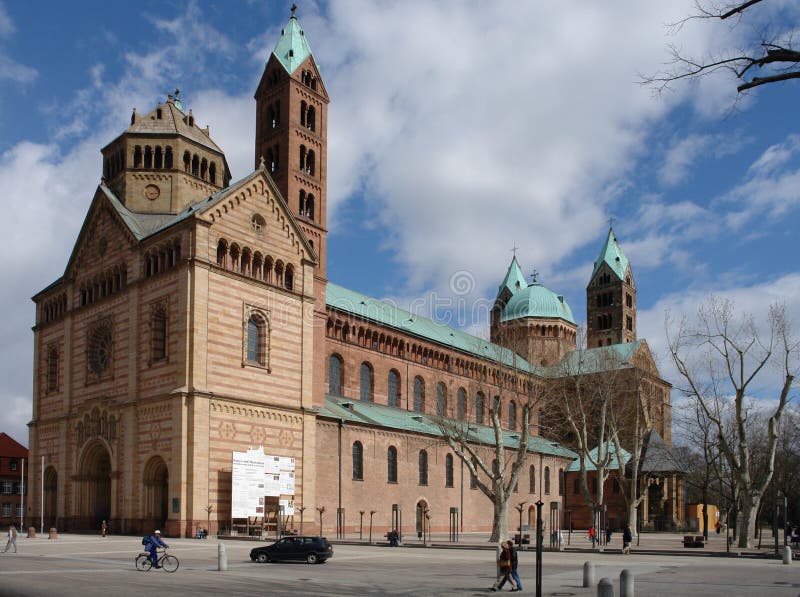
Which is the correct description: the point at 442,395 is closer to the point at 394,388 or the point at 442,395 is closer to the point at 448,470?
the point at 394,388

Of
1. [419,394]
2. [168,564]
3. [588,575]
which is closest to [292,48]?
[419,394]

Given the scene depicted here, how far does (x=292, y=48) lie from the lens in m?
63.3

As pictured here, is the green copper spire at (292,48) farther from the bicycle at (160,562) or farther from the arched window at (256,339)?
the bicycle at (160,562)

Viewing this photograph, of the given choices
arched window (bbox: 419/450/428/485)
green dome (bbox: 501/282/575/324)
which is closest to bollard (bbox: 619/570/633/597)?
arched window (bbox: 419/450/428/485)

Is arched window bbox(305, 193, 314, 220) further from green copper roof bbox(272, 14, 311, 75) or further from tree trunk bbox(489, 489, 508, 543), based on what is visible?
tree trunk bbox(489, 489, 508, 543)

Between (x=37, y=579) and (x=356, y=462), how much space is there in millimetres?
35345

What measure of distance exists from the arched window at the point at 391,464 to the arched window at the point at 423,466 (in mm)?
3655

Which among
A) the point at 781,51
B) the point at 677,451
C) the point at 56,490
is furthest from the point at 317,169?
the point at 781,51

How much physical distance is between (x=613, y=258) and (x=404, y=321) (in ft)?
137

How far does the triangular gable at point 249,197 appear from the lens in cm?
4897

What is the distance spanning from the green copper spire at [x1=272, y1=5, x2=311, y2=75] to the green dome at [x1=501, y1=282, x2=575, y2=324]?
4650cm

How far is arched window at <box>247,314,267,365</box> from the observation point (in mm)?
50678

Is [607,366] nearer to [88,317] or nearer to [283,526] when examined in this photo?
[283,526]

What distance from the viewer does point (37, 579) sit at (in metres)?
23.1
